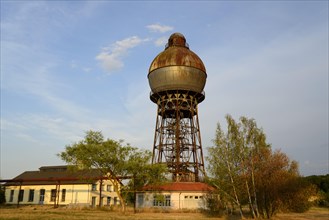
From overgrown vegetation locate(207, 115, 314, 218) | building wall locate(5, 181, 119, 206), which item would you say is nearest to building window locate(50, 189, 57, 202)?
building wall locate(5, 181, 119, 206)

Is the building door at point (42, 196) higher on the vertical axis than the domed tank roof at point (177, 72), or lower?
lower

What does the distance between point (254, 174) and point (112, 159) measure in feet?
46.1

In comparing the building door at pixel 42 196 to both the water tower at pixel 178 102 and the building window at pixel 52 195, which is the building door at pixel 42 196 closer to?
the building window at pixel 52 195

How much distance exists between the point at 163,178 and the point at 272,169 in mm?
11912

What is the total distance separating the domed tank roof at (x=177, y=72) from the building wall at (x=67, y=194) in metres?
18.2

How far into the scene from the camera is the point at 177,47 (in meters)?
44.2

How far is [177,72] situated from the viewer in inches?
1596

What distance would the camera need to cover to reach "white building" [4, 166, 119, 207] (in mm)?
46312

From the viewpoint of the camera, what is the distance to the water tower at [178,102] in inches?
1596

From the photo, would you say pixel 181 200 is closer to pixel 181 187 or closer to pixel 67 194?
pixel 181 187

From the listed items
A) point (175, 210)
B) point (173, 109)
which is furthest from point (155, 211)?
point (173, 109)

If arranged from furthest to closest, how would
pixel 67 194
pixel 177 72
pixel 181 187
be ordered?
pixel 67 194 → pixel 177 72 → pixel 181 187

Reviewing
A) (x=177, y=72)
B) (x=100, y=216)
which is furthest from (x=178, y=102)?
(x=100, y=216)

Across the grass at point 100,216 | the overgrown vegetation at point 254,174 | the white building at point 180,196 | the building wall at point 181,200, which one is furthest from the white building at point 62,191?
the overgrown vegetation at point 254,174
